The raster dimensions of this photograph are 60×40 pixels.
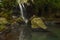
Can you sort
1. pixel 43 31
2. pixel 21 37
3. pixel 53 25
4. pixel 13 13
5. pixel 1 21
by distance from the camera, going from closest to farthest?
pixel 21 37 < pixel 43 31 < pixel 1 21 < pixel 53 25 < pixel 13 13

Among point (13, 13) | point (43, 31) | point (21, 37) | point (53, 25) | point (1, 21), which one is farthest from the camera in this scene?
point (13, 13)

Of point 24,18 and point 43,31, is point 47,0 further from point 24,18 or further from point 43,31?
point 43,31

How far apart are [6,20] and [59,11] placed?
5.56 meters

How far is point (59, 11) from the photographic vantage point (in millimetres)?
21078

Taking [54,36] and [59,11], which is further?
[59,11]

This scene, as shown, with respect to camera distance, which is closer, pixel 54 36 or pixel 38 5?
pixel 54 36

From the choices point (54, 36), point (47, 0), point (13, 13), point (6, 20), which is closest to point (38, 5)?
point (47, 0)

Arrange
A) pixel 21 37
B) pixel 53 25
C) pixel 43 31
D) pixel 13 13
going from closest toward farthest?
pixel 21 37 < pixel 43 31 < pixel 53 25 < pixel 13 13

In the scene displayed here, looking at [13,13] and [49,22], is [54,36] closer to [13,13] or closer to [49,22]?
[49,22]

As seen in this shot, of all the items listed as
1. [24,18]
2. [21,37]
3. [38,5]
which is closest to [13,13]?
[24,18]

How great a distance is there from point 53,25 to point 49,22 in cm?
78

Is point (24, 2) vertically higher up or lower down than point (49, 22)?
higher up

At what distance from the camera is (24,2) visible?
67.4 feet

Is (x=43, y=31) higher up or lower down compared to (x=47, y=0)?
lower down
